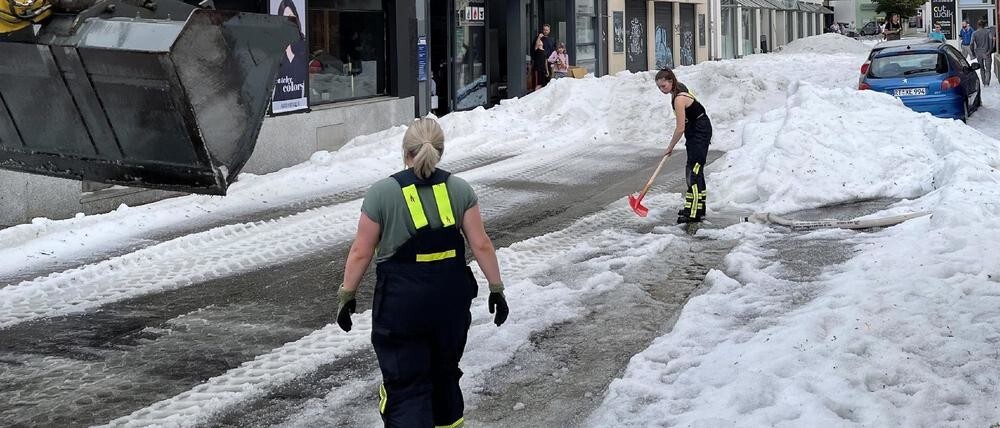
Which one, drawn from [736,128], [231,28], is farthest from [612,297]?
[736,128]

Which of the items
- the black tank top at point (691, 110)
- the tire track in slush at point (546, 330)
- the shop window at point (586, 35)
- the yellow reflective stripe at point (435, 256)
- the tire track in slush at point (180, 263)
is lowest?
the tire track in slush at point (546, 330)

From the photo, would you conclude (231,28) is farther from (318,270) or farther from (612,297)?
(612,297)

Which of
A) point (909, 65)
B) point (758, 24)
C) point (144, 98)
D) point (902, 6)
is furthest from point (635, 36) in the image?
point (902, 6)

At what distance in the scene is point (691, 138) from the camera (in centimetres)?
1173

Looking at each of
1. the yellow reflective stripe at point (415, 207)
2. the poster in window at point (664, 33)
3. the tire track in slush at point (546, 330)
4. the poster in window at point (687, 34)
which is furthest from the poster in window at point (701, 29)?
the yellow reflective stripe at point (415, 207)

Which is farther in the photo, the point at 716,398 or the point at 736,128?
the point at 736,128

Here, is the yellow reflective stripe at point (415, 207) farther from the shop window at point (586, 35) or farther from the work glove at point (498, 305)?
the shop window at point (586, 35)

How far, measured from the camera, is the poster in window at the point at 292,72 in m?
16.7

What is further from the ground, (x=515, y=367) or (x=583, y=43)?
(x=583, y=43)

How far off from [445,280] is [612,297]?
3899mm

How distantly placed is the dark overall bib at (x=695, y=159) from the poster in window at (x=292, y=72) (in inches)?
273

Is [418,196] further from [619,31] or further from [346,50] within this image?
[619,31]

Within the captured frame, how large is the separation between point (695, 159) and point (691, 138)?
0.23 metres

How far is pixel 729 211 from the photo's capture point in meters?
12.3
